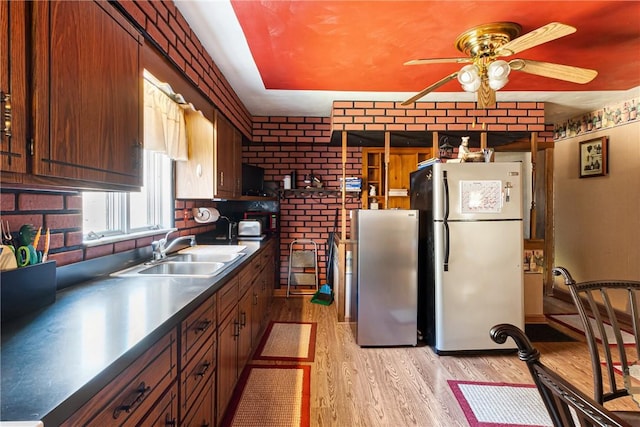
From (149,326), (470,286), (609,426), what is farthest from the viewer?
(470,286)

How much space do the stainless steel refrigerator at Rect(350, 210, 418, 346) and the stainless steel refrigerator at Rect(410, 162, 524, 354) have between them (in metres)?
0.22

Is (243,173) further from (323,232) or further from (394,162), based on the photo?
(394,162)

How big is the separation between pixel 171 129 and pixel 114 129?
1115 millimetres

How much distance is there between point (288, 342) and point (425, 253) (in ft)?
4.94

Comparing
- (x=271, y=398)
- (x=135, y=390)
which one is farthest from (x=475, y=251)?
(x=135, y=390)

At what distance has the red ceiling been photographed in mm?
1674

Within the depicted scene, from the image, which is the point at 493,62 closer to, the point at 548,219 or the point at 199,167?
the point at 199,167

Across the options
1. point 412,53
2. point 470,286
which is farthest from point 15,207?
point 470,286

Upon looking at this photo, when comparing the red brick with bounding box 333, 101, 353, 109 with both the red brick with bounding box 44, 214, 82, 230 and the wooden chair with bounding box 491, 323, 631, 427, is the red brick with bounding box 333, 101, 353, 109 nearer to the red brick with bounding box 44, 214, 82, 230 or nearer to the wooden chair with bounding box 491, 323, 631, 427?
the red brick with bounding box 44, 214, 82, 230

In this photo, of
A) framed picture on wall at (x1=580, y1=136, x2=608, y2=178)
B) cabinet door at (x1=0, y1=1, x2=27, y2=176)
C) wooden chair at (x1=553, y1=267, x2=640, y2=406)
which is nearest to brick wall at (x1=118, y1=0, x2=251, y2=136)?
cabinet door at (x1=0, y1=1, x2=27, y2=176)

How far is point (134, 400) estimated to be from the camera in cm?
81

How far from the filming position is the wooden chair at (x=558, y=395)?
0.51 meters

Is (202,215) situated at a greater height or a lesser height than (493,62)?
lesser

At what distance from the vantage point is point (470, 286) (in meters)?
2.53
